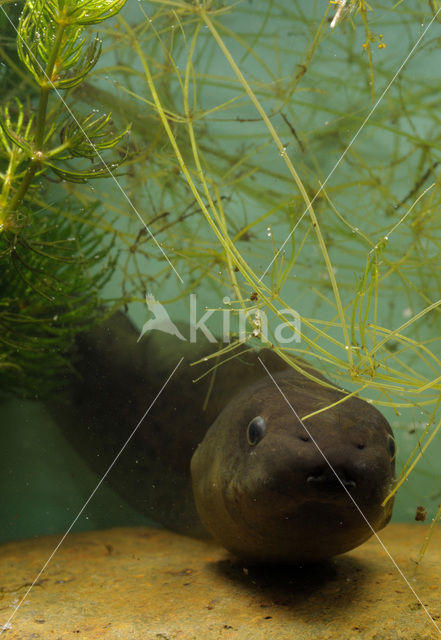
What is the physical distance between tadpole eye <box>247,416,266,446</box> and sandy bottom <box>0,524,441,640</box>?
599 mm

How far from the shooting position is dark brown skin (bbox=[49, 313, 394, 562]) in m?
1.81

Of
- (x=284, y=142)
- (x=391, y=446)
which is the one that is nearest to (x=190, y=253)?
(x=284, y=142)

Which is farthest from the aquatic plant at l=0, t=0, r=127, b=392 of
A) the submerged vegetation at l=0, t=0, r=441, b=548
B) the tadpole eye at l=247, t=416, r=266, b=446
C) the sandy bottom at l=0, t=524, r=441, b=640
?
the tadpole eye at l=247, t=416, r=266, b=446

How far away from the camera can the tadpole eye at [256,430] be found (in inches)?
79.4

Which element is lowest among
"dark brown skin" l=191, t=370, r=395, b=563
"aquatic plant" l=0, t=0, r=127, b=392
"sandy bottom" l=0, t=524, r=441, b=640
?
"sandy bottom" l=0, t=524, r=441, b=640

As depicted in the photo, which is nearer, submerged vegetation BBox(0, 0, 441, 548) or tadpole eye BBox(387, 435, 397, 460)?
tadpole eye BBox(387, 435, 397, 460)

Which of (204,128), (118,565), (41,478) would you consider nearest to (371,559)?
(118,565)

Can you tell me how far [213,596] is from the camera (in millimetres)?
1975

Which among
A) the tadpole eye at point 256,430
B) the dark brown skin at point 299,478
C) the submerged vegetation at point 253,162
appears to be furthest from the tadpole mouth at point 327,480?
the submerged vegetation at point 253,162

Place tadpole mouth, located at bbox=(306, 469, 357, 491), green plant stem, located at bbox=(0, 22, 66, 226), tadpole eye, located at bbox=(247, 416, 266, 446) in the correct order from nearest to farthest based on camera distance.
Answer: tadpole mouth, located at bbox=(306, 469, 357, 491), green plant stem, located at bbox=(0, 22, 66, 226), tadpole eye, located at bbox=(247, 416, 266, 446)

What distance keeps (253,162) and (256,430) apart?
1851 mm

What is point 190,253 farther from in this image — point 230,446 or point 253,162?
point 230,446

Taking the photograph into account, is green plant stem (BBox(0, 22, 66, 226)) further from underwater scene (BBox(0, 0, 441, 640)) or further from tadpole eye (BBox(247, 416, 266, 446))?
tadpole eye (BBox(247, 416, 266, 446))

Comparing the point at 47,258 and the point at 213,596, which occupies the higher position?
the point at 47,258
